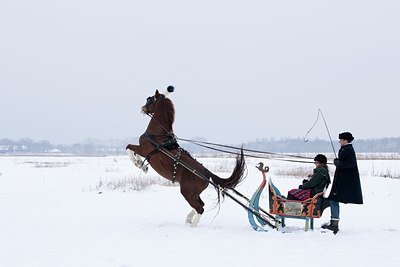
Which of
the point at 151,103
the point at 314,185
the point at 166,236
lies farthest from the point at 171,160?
the point at 314,185

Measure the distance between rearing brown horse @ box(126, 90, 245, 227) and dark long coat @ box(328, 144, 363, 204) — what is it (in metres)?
1.79

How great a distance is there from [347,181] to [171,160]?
3.30 metres

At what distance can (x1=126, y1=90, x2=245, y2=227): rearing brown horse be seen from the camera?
26.9 feet

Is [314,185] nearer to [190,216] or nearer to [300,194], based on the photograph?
[300,194]

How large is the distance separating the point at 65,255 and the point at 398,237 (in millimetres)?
5399

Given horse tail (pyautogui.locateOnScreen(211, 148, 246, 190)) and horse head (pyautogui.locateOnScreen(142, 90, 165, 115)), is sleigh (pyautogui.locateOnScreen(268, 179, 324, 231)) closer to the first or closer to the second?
horse tail (pyautogui.locateOnScreen(211, 148, 246, 190))

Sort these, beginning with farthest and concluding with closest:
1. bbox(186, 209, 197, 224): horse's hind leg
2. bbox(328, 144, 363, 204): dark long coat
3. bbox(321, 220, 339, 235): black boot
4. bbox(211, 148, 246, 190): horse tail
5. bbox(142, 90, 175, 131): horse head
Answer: bbox(142, 90, 175, 131): horse head < bbox(186, 209, 197, 224): horse's hind leg < bbox(211, 148, 246, 190): horse tail < bbox(321, 220, 339, 235): black boot < bbox(328, 144, 363, 204): dark long coat

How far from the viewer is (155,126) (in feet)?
28.0

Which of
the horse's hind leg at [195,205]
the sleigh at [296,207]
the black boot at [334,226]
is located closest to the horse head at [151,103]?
the horse's hind leg at [195,205]

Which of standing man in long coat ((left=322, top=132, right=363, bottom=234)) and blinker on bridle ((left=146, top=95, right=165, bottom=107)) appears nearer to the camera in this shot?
standing man in long coat ((left=322, top=132, right=363, bottom=234))

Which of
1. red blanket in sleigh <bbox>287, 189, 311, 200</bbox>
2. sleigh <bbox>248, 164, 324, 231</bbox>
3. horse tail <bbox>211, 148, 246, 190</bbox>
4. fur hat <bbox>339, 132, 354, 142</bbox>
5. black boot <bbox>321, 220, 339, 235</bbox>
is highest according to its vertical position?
fur hat <bbox>339, 132, 354, 142</bbox>

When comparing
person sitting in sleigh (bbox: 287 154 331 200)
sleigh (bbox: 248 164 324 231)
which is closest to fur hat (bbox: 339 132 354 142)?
person sitting in sleigh (bbox: 287 154 331 200)

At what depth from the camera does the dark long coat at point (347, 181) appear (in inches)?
284

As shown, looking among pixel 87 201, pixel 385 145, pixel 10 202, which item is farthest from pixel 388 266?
pixel 385 145
